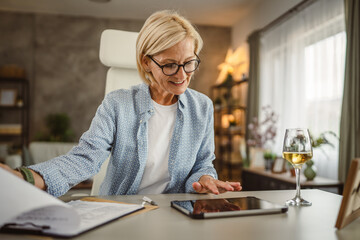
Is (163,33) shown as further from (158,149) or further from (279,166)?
(279,166)

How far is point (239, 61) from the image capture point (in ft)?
18.5

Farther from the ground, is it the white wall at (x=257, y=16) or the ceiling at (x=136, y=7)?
the ceiling at (x=136, y=7)

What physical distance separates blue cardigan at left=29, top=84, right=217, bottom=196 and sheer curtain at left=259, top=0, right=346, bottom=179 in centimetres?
197

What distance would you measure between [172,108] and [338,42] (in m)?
2.50

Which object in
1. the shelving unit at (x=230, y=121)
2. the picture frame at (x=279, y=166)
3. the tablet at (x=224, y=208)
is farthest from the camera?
the shelving unit at (x=230, y=121)

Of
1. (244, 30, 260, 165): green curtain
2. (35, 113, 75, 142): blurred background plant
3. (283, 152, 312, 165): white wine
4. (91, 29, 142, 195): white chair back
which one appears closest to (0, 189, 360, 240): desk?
(283, 152, 312, 165): white wine

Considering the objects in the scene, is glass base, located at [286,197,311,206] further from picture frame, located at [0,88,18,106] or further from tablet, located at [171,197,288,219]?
picture frame, located at [0,88,18,106]

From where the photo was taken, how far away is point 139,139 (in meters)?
1.17

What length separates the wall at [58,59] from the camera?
5.70m

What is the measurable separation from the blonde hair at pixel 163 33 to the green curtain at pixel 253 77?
3729 millimetres

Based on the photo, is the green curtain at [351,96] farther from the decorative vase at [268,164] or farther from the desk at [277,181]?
the decorative vase at [268,164]

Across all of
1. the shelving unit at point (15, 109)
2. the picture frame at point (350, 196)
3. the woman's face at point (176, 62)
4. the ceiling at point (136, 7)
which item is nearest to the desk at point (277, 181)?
the woman's face at point (176, 62)

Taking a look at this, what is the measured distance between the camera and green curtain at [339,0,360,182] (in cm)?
276

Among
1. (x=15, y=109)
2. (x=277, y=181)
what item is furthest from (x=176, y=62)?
(x=15, y=109)
